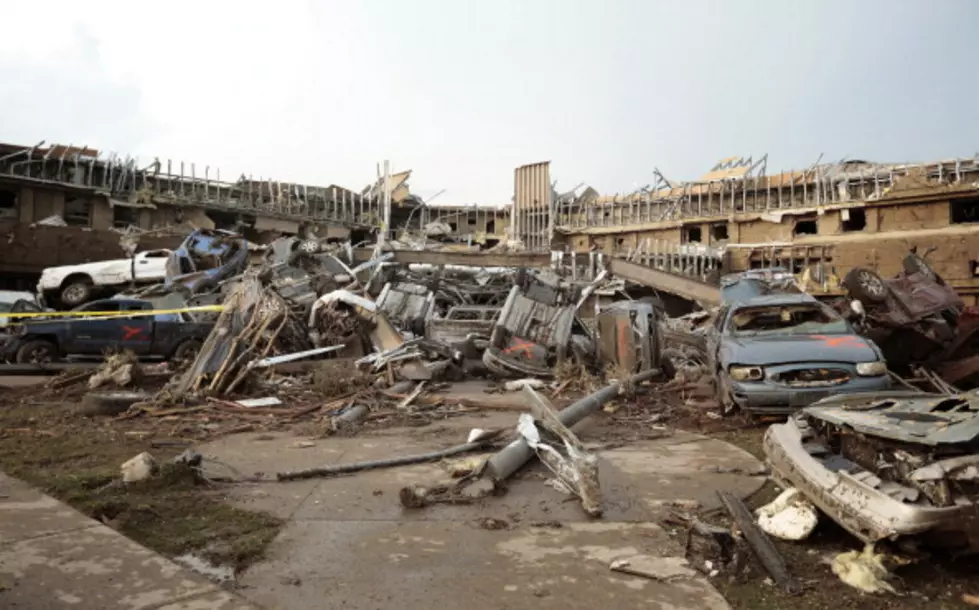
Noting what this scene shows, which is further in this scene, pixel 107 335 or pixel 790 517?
→ pixel 107 335

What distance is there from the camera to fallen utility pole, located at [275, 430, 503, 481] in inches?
219

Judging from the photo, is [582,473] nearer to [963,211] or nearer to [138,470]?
[138,470]

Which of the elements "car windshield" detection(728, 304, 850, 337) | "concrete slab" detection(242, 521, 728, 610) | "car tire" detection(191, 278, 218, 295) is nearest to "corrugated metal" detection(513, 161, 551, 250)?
"car tire" detection(191, 278, 218, 295)

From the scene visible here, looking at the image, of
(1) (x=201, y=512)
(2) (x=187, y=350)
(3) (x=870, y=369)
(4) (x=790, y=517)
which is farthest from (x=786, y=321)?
(2) (x=187, y=350)

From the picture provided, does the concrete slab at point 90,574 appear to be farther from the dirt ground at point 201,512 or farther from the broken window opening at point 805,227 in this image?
the broken window opening at point 805,227

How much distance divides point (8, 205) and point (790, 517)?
38422 mm

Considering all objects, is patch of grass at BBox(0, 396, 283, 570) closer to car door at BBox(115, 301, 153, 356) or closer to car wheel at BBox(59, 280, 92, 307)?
car door at BBox(115, 301, 153, 356)

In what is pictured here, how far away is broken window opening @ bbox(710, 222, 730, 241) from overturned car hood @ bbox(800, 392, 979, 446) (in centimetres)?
2986

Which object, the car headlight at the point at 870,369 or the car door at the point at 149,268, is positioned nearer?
the car headlight at the point at 870,369

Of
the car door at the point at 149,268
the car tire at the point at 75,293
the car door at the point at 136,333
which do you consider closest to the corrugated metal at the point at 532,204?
the car door at the point at 149,268

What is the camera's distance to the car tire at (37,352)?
13.2 metres

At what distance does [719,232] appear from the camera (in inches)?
1320

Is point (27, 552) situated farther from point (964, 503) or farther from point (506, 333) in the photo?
point (506, 333)

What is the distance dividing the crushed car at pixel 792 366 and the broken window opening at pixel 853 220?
926 inches
